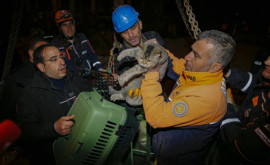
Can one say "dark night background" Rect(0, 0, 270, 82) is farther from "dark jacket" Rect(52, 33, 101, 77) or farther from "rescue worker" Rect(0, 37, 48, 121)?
"rescue worker" Rect(0, 37, 48, 121)

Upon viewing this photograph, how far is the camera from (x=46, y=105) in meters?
2.21

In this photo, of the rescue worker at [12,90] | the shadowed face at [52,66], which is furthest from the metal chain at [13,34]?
the shadowed face at [52,66]

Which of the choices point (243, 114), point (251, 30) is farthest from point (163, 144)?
point (251, 30)

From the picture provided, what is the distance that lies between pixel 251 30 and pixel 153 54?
18.9 meters

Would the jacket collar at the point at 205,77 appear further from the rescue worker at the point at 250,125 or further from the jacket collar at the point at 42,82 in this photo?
the jacket collar at the point at 42,82

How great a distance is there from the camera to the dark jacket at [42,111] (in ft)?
6.79

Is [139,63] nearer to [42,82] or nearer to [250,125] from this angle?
[250,125]

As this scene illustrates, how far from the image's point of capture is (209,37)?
5.26ft

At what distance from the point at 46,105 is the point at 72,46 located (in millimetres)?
2180

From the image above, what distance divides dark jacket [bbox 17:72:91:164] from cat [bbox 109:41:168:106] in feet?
2.58

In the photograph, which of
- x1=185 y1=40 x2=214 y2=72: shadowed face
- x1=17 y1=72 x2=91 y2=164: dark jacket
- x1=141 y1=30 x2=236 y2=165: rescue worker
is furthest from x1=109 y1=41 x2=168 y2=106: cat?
x1=17 y1=72 x2=91 y2=164: dark jacket

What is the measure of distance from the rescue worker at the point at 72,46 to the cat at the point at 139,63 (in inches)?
80.4

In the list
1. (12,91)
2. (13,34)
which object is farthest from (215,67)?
(13,34)

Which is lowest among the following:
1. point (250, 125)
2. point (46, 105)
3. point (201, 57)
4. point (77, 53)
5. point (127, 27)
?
point (250, 125)
